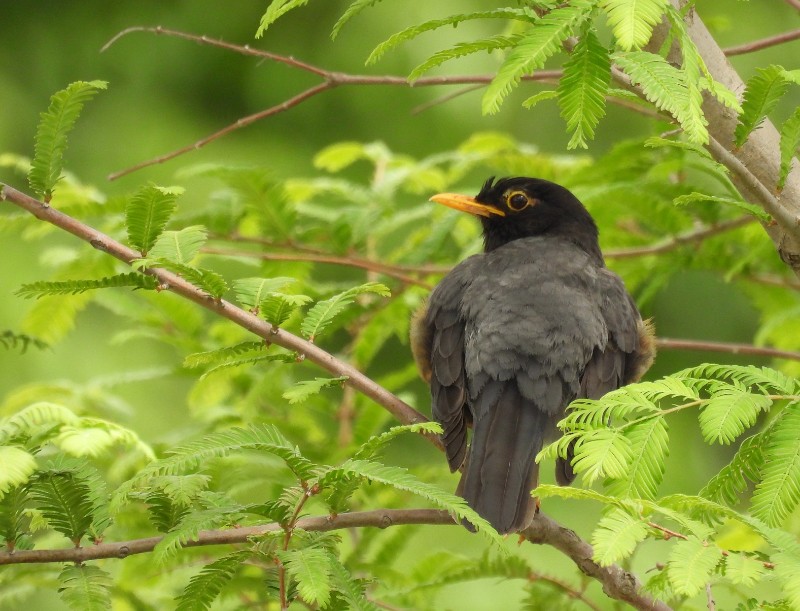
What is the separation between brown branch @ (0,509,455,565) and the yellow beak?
1.85m

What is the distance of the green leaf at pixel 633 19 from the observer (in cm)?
188

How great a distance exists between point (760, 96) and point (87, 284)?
1559 mm

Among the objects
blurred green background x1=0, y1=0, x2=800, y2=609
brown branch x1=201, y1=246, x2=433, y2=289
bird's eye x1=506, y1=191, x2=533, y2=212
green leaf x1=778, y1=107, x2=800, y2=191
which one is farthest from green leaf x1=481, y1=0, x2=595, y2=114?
blurred green background x1=0, y1=0, x2=800, y2=609

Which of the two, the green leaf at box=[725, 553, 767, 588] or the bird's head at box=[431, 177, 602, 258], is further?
the bird's head at box=[431, 177, 602, 258]

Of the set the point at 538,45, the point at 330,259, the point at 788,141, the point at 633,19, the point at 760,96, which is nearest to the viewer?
the point at 633,19

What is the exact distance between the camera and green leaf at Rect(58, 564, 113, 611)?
215 centimetres

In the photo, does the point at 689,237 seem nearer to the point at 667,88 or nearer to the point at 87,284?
the point at 667,88

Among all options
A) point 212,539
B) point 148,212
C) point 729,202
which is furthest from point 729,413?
point 148,212

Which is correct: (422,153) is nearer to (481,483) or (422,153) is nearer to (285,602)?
(481,483)

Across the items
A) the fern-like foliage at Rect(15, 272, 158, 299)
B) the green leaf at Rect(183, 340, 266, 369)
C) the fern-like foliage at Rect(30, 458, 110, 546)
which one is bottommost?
the fern-like foliage at Rect(30, 458, 110, 546)

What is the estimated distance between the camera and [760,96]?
2.39 m

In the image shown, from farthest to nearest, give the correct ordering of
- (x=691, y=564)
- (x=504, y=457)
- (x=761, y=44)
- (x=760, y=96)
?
(x=761, y=44) < (x=504, y=457) < (x=760, y=96) < (x=691, y=564)

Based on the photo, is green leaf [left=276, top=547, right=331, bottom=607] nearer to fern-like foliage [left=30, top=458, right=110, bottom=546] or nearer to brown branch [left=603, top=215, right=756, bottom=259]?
fern-like foliage [left=30, top=458, right=110, bottom=546]

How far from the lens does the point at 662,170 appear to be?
3.80 meters
